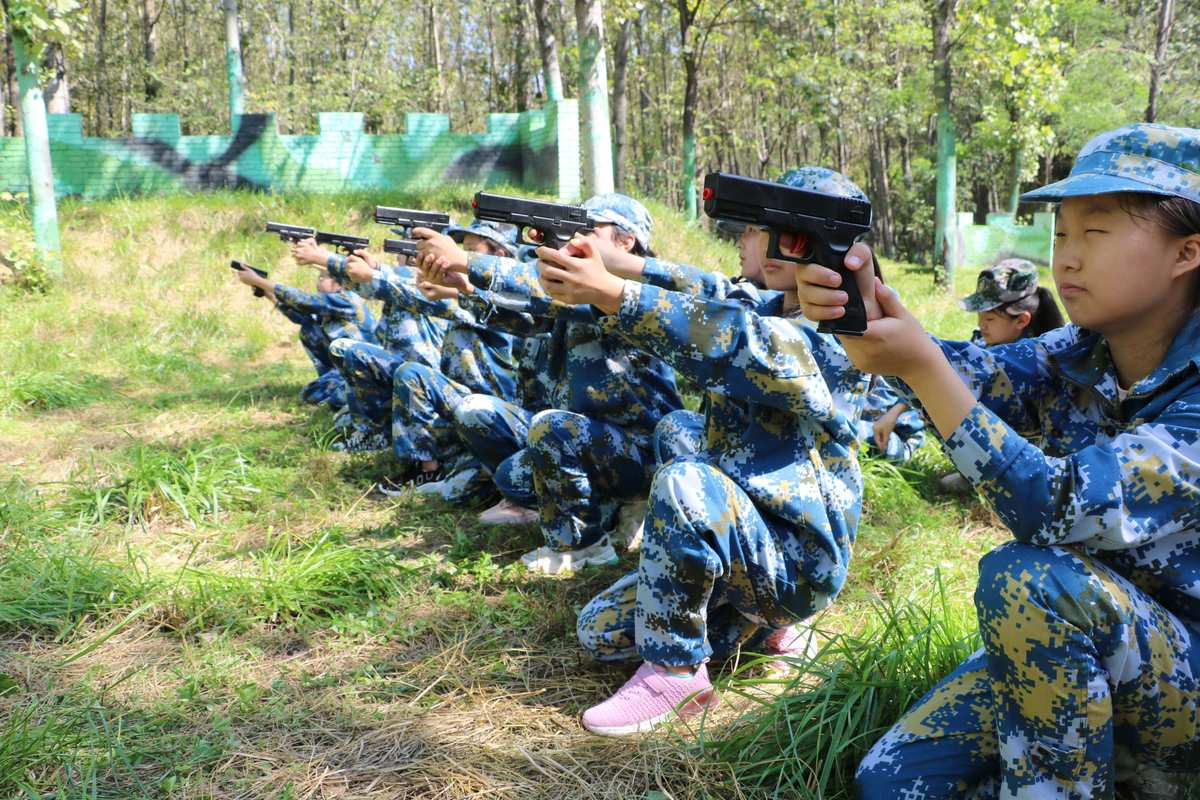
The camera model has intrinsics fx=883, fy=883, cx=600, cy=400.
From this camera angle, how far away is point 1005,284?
4.09 metres

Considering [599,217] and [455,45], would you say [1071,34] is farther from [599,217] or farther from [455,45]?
[599,217]

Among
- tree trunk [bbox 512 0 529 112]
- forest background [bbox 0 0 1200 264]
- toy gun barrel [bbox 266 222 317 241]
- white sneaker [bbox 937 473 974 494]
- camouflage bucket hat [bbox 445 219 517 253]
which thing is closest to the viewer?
white sneaker [bbox 937 473 974 494]

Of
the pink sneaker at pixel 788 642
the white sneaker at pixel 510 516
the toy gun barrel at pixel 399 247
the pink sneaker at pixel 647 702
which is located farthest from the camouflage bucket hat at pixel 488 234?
the pink sneaker at pixel 647 702

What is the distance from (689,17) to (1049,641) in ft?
47.9

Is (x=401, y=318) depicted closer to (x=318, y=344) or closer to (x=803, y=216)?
(x=318, y=344)

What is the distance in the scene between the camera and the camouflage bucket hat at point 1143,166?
161 centimetres

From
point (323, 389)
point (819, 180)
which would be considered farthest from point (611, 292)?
point (323, 389)

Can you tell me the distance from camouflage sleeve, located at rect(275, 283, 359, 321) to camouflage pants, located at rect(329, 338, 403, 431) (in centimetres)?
113

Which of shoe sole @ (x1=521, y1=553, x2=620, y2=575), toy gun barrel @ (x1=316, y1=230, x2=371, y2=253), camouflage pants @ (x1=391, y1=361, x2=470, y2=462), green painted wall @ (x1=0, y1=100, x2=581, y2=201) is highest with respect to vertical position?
green painted wall @ (x1=0, y1=100, x2=581, y2=201)

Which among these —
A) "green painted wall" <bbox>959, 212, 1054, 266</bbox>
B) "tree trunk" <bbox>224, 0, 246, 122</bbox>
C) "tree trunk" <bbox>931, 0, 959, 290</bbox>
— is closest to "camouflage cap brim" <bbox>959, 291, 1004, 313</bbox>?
"tree trunk" <bbox>931, 0, 959, 290</bbox>

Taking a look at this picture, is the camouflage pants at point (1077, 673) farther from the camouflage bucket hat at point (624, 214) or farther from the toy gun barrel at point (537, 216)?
the camouflage bucket hat at point (624, 214)

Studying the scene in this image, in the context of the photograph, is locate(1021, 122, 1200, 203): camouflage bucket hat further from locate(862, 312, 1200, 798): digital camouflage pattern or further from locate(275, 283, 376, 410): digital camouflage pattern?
locate(275, 283, 376, 410): digital camouflage pattern

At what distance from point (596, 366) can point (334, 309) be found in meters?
3.49

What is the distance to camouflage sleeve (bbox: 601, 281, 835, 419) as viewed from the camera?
2254 millimetres
